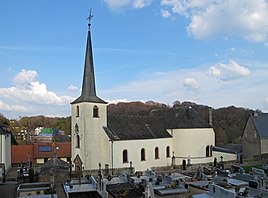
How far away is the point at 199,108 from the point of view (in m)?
75.0

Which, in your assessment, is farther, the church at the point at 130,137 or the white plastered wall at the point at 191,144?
the white plastered wall at the point at 191,144

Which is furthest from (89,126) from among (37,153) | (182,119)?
(37,153)

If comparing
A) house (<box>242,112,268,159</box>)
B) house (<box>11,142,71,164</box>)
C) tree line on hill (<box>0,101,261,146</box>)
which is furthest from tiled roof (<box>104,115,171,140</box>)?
house (<box>11,142,71,164</box>)

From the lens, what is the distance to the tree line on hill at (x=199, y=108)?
Result: 6022 centimetres

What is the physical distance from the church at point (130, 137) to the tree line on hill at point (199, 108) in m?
11.4

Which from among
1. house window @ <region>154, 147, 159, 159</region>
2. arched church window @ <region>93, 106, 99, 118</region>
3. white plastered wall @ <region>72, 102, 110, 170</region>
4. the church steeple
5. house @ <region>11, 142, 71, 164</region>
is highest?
the church steeple

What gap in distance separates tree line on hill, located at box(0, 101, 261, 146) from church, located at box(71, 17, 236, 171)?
11388 mm

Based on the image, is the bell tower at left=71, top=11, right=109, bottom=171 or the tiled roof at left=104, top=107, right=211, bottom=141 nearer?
the bell tower at left=71, top=11, right=109, bottom=171

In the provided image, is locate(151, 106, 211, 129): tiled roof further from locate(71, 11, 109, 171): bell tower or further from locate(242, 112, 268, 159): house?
locate(71, 11, 109, 171): bell tower

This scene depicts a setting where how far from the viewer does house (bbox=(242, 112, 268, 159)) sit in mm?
39375

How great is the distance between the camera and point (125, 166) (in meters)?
31.2

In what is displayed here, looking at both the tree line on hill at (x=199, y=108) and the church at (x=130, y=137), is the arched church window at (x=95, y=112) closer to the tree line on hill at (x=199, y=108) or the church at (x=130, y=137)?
the church at (x=130, y=137)

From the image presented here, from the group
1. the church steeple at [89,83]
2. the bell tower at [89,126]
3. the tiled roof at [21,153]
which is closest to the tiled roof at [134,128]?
the bell tower at [89,126]

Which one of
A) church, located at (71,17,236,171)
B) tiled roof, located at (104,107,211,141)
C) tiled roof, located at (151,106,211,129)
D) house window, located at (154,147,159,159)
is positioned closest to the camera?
church, located at (71,17,236,171)
